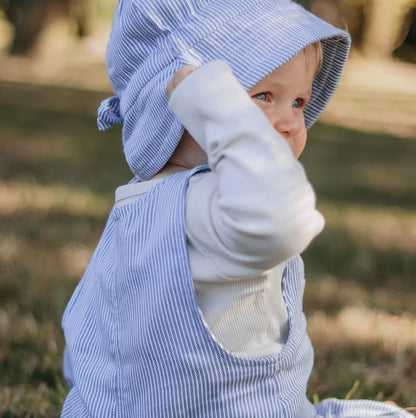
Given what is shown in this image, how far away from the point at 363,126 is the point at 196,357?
998cm

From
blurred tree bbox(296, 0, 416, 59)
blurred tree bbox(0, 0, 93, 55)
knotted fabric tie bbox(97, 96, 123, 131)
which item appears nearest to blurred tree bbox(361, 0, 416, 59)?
blurred tree bbox(296, 0, 416, 59)

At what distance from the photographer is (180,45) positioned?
1714 mm

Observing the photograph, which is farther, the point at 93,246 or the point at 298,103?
the point at 93,246

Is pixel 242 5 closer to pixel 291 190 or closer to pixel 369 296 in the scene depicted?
pixel 291 190

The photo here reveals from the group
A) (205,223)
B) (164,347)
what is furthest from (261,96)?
(164,347)

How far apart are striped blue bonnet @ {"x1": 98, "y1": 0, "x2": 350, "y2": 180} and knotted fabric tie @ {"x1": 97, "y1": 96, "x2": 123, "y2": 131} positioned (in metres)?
0.15

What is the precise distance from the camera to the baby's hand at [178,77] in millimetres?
1580

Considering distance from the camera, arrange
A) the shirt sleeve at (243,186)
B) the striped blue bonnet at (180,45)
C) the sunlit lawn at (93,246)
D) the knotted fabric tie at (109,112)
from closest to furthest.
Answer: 1. the shirt sleeve at (243,186)
2. the striped blue bonnet at (180,45)
3. the knotted fabric tie at (109,112)
4. the sunlit lawn at (93,246)

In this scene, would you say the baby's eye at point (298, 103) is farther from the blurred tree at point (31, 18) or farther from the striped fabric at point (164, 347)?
the blurred tree at point (31, 18)

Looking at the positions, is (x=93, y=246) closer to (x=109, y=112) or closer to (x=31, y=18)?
(x=109, y=112)

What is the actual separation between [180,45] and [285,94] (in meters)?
0.27

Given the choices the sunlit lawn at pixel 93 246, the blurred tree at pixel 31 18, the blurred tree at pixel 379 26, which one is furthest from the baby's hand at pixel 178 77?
the blurred tree at pixel 379 26

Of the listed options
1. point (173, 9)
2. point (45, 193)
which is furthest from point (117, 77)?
point (45, 193)

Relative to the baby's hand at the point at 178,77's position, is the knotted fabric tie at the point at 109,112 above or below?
below
